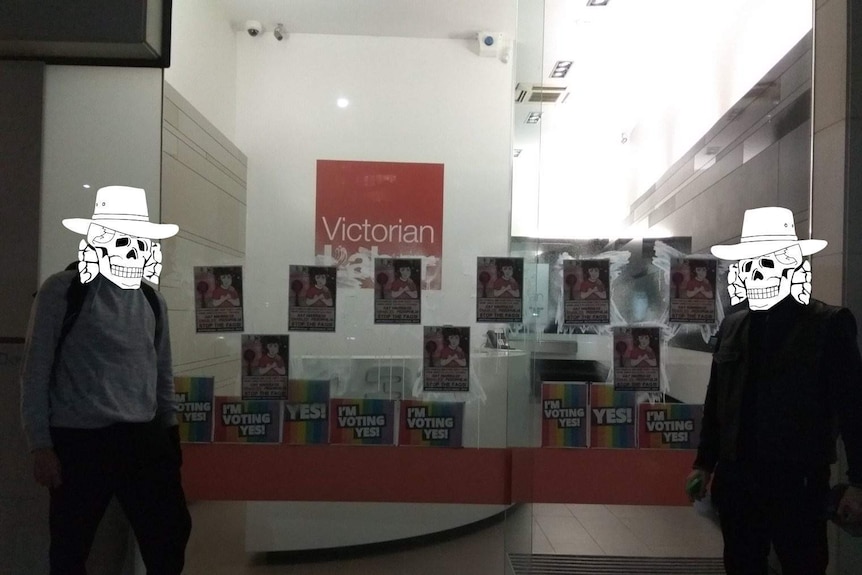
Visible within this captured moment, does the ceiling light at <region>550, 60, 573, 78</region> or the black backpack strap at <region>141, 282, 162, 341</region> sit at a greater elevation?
the ceiling light at <region>550, 60, 573, 78</region>

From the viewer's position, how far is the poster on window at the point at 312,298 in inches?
109

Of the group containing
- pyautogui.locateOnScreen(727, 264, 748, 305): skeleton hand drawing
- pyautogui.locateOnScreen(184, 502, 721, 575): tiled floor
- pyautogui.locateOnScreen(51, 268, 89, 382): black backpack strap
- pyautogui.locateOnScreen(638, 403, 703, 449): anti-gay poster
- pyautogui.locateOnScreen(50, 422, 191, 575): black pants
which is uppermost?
pyautogui.locateOnScreen(727, 264, 748, 305): skeleton hand drawing

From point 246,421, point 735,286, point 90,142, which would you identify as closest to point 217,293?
point 246,421

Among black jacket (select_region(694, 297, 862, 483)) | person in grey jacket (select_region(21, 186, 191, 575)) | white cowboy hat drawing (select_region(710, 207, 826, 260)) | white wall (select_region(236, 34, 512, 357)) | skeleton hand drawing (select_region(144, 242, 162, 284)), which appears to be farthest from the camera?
white wall (select_region(236, 34, 512, 357))

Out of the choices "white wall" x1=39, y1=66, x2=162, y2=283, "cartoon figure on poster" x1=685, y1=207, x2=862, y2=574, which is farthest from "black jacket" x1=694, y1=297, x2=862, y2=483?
"white wall" x1=39, y1=66, x2=162, y2=283

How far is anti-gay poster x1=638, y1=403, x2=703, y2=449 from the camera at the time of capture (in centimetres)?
270

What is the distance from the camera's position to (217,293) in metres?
2.77

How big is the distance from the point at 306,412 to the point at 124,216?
101 cm

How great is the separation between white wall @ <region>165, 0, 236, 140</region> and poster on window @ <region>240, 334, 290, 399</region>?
2.73ft

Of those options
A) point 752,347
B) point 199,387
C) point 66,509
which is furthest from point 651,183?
point 66,509

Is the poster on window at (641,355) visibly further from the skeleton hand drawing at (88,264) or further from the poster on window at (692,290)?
the skeleton hand drawing at (88,264)

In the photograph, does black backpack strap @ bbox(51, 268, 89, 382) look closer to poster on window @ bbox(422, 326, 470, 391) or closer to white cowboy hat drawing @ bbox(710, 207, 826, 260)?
poster on window @ bbox(422, 326, 470, 391)

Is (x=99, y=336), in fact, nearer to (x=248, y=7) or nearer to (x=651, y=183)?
(x=248, y=7)

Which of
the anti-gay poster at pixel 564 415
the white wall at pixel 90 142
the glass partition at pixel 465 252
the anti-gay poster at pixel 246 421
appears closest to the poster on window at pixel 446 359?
Answer: the glass partition at pixel 465 252
